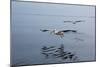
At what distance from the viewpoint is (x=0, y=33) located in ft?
6.95

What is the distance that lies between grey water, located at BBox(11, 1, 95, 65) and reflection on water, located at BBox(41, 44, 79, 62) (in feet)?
0.11

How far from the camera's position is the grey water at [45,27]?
7.16 feet

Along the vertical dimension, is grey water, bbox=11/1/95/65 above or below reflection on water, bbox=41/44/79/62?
above

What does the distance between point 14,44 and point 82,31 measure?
84 cm

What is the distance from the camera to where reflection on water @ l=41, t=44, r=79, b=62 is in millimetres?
2295

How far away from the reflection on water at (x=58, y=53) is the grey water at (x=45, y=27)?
0.11 ft

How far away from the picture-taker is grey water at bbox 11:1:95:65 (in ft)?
7.16

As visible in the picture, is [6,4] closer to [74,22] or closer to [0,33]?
[0,33]

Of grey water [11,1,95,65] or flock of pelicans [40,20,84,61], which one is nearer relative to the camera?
grey water [11,1,95,65]

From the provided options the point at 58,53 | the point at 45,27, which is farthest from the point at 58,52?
the point at 45,27

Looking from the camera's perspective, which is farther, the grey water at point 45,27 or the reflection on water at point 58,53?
the reflection on water at point 58,53

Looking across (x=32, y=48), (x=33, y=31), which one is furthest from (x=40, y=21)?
(x=32, y=48)

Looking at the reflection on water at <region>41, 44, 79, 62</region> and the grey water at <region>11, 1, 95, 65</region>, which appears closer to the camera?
the grey water at <region>11, 1, 95, 65</region>

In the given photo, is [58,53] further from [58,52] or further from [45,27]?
[45,27]
